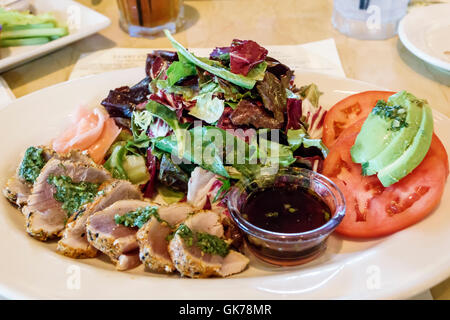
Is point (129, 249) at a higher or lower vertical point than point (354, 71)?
higher

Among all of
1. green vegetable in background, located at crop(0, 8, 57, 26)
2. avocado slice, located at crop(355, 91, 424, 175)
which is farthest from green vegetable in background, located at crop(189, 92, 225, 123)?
green vegetable in background, located at crop(0, 8, 57, 26)

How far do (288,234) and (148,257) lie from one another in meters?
0.61

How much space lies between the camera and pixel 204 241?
5.92ft

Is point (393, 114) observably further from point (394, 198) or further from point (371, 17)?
point (371, 17)

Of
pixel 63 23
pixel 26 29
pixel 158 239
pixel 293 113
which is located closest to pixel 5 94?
pixel 26 29

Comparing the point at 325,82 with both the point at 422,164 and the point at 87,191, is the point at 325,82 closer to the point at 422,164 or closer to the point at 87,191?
the point at 422,164

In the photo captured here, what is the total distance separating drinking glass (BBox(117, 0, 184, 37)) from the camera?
12.5ft

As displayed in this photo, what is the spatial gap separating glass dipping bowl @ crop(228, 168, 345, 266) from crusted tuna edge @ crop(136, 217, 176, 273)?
364mm

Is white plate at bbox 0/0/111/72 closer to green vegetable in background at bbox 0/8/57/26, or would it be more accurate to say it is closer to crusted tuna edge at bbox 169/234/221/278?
green vegetable in background at bbox 0/8/57/26

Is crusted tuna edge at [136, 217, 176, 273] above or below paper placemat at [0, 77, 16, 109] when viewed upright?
above

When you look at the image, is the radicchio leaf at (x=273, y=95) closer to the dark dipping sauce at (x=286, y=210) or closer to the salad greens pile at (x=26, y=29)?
the dark dipping sauce at (x=286, y=210)

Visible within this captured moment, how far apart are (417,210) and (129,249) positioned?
1298 mm

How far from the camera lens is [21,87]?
3.46 metres
